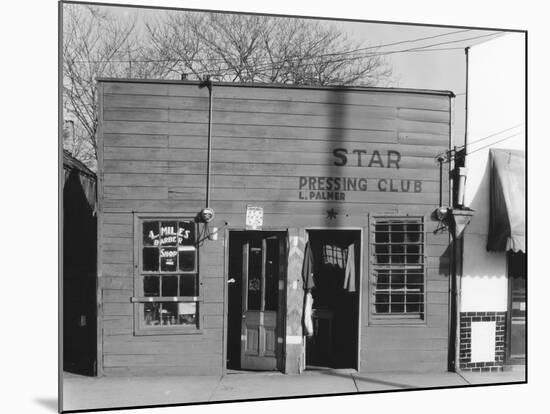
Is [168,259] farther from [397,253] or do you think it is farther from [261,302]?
[397,253]

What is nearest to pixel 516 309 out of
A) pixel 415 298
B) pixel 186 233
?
pixel 415 298

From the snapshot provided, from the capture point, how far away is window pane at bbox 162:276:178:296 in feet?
22.7

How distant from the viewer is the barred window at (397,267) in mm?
7184

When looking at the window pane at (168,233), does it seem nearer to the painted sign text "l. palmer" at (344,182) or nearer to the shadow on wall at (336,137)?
the painted sign text "l. palmer" at (344,182)

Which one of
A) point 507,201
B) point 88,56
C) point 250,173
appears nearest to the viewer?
point 88,56

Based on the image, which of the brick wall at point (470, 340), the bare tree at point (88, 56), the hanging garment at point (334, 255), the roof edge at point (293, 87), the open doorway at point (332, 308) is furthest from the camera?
the hanging garment at point (334, 255)

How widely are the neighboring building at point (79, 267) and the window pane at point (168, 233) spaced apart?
0.73 m

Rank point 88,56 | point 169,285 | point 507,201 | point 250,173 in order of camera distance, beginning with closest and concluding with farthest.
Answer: point 88,56 → point 169,285 → point 250,173 → point 507,201

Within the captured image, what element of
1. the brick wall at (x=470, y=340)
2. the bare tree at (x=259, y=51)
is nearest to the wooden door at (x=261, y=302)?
the bare tree at (x=259, y=51)

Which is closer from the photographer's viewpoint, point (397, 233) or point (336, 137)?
point (336, 137)

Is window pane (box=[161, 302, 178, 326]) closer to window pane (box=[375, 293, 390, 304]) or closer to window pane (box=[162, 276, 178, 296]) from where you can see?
window pane (box=[162, 276, 178, 296])

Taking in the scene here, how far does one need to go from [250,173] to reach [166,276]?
147 centimetres

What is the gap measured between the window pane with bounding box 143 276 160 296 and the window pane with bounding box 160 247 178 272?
146mm

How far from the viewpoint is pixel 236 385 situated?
682cm
